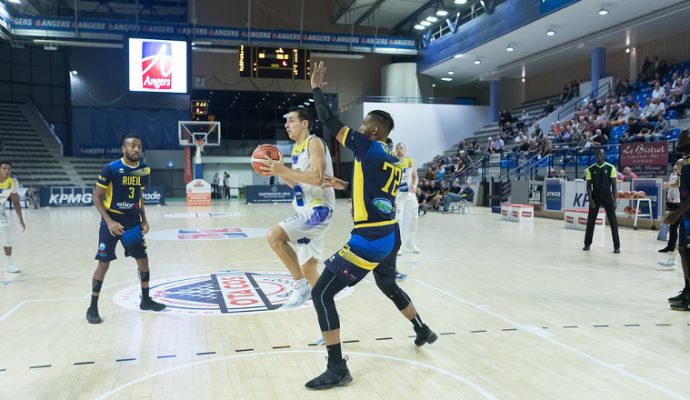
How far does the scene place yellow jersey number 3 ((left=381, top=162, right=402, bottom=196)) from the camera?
153 inches

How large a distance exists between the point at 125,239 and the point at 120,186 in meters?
0.56

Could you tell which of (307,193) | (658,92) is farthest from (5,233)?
(658,92)

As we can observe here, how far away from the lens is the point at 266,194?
28.2 meters

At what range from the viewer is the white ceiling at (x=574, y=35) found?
2009 cm

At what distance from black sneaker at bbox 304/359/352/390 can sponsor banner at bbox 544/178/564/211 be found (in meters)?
16.4

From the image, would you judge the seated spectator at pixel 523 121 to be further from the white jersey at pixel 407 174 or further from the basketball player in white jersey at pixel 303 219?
the basketball player in white jersey at pixel 303 219

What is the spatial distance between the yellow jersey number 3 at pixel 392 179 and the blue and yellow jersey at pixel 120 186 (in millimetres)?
2931

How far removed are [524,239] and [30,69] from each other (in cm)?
3523

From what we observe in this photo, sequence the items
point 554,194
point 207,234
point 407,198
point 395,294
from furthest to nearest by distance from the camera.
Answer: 1. point 554,194
2. point 207,234
3. point 407,198
4. point 395,294

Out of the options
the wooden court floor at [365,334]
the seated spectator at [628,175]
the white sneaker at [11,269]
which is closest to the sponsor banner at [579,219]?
the seated spectator at [628,175]

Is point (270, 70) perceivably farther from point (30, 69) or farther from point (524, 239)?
point (30, 69)

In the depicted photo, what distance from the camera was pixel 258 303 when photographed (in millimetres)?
6211

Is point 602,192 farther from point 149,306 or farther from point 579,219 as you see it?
point 149,306

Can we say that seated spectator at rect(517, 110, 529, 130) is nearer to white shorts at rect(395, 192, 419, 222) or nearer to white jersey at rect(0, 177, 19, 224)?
white shorts at rect(395, 192, 419, 222)
